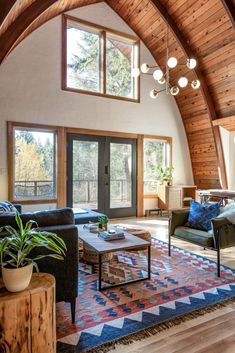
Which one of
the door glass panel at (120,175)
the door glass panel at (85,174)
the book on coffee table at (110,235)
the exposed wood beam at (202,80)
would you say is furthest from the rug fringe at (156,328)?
the exposed wood beam at (202,80)

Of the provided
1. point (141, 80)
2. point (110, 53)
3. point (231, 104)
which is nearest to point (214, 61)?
point (231, 104)

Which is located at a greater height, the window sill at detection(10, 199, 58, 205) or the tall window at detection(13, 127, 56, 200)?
the tall window at detection(13, 127, 56, 200)

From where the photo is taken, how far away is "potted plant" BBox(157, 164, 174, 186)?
271 inches

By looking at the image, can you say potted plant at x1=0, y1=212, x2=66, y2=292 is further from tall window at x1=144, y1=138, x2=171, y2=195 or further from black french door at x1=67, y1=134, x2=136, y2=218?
tall window at x1=144, y1=138, x2=171, y2=195

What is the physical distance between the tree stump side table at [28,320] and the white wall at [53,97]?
13.4 ft

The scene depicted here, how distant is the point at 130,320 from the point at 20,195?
411cm

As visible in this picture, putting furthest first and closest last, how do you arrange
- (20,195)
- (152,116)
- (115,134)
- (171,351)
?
(152,116), (115,134), (20,195), (171,351)

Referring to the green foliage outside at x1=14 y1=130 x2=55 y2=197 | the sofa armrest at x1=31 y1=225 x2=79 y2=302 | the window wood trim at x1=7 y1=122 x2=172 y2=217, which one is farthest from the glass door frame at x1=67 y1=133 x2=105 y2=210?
the sofa armrest at x1=31 y1=225 x2=79 y2=302

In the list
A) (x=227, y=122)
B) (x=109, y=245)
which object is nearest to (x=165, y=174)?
(x=227, y=122)

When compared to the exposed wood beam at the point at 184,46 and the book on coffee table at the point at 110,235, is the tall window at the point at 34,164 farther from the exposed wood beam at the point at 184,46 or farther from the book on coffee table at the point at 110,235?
the exposed wood beam at the point at 184,46

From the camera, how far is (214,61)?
5734 millimetres

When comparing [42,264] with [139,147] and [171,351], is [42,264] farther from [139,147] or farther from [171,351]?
[139,147]

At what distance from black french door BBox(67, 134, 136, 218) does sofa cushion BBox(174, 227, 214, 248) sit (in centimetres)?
305

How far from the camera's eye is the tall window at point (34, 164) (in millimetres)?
5352
